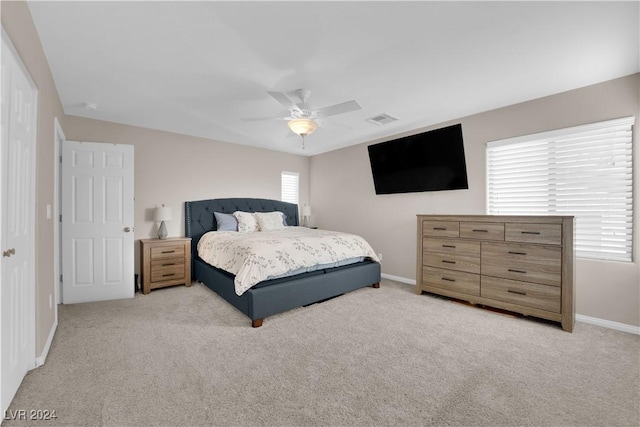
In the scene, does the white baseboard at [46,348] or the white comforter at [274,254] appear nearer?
the white baseboard at [46,348]

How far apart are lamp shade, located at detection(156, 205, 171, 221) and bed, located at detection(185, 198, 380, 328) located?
0.45 meters

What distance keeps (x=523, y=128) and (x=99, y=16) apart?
4.32m

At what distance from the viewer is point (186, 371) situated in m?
2.00

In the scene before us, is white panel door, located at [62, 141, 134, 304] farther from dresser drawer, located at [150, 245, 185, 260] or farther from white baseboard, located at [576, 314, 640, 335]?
white baseboard, located at [576, 314, 640, 335]

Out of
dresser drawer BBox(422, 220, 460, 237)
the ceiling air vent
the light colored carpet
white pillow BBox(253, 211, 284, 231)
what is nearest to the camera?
the light colored carpet

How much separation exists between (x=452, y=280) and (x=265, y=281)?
2404 millimetres

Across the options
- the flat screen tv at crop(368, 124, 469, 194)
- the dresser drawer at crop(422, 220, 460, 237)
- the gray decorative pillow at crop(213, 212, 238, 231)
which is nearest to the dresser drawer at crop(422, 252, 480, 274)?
the dresser drawer at crop(422, 220, 460, 237)

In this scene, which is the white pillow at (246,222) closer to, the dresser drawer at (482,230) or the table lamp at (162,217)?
the table lamp at (162,217)

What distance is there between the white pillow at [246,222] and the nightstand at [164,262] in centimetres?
85

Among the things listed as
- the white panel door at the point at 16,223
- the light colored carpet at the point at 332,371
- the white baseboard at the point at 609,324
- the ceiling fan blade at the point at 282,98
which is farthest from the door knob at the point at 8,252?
the white baseboard at the point at 609,324

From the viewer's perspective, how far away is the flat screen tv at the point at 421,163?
389 cm

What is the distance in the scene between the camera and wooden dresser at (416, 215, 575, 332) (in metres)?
2.76

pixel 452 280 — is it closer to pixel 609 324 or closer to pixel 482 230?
pixel 482 230

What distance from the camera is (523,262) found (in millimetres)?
2990
